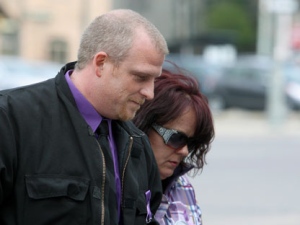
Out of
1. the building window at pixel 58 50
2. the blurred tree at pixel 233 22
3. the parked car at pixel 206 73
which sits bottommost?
the blurred tree at pixel 233 22

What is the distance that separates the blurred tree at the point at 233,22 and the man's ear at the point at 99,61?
5935cm

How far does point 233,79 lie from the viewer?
A: 88.9ft

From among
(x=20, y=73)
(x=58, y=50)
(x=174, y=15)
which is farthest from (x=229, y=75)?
(x=174, y=15)

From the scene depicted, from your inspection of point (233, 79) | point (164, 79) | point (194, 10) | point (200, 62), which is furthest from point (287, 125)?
point (194, 10)

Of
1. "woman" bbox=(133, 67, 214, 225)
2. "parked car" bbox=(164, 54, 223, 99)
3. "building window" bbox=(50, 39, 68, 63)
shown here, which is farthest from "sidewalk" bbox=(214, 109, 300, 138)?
"building window" bbox=(50, 39, 68, 63)

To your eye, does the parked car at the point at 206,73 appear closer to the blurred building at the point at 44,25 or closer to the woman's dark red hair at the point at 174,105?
the blurred building at the point at 44,25

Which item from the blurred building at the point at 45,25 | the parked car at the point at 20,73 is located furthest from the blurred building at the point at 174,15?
the parked car at the point at 20,73

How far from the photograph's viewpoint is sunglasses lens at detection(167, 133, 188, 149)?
3.51 metres

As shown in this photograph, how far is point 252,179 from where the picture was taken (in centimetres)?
1246

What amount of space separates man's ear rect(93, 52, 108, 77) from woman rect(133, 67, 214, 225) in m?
0.85

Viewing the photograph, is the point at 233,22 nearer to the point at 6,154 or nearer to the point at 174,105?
the point at 174,105

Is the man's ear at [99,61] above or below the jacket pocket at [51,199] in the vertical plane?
above

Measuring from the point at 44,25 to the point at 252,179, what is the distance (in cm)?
3043

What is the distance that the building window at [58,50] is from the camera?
42.2m
